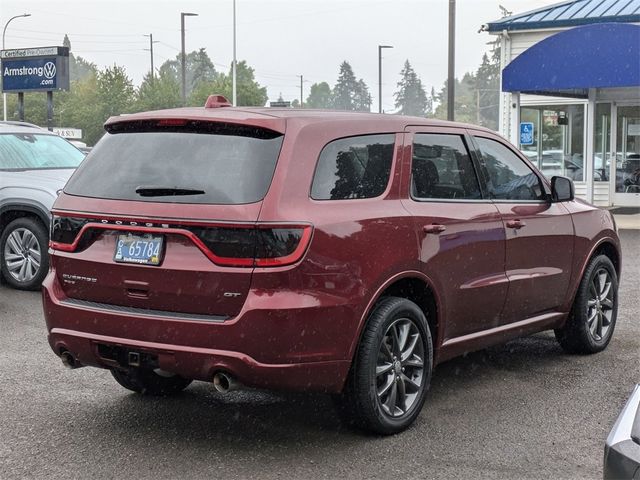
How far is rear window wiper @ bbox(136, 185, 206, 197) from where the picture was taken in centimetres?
466

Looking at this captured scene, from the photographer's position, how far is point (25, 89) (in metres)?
24.5

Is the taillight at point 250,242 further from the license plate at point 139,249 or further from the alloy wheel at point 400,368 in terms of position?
the alloy wheel at point 400,368

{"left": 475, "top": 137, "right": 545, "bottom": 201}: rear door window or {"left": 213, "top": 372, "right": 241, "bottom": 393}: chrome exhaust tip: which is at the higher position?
{"left": 475, "top": 137, "right": 545, "bottom": 201}: rear door window

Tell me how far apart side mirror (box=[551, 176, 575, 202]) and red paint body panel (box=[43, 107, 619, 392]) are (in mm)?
1166

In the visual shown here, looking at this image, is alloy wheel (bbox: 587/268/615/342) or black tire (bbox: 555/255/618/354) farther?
alloy wheel (bbox: 587/268/615/342)

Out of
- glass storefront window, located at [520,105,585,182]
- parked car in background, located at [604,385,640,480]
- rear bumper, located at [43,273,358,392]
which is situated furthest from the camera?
glass storefront window, located at [520,105,585,182]

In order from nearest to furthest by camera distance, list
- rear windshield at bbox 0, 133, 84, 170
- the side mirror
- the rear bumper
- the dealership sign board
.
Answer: the rear bumper
the side mirror
rear windshield at bbox 0, 133, 84, 170
the dealership sign board

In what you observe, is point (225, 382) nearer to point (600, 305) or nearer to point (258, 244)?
point (258, 244)

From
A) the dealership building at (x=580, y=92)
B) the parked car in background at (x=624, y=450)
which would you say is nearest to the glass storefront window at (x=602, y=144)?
the dealership building at (x=580, y=92)

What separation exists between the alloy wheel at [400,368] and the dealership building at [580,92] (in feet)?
51.2

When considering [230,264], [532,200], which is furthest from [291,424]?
[532,200]

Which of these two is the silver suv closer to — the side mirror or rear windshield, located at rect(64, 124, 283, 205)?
rear windshield, located at rect(64, 124, 283, 205)

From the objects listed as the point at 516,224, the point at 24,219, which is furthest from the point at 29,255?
the point at 516,224

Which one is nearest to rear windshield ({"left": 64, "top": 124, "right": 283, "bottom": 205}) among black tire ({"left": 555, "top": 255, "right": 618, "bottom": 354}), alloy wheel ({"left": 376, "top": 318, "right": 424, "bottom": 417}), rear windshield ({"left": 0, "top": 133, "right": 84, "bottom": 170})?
alloy wheel ({"left": 376, "top": 318, "right": 424, "bottom": 417})
